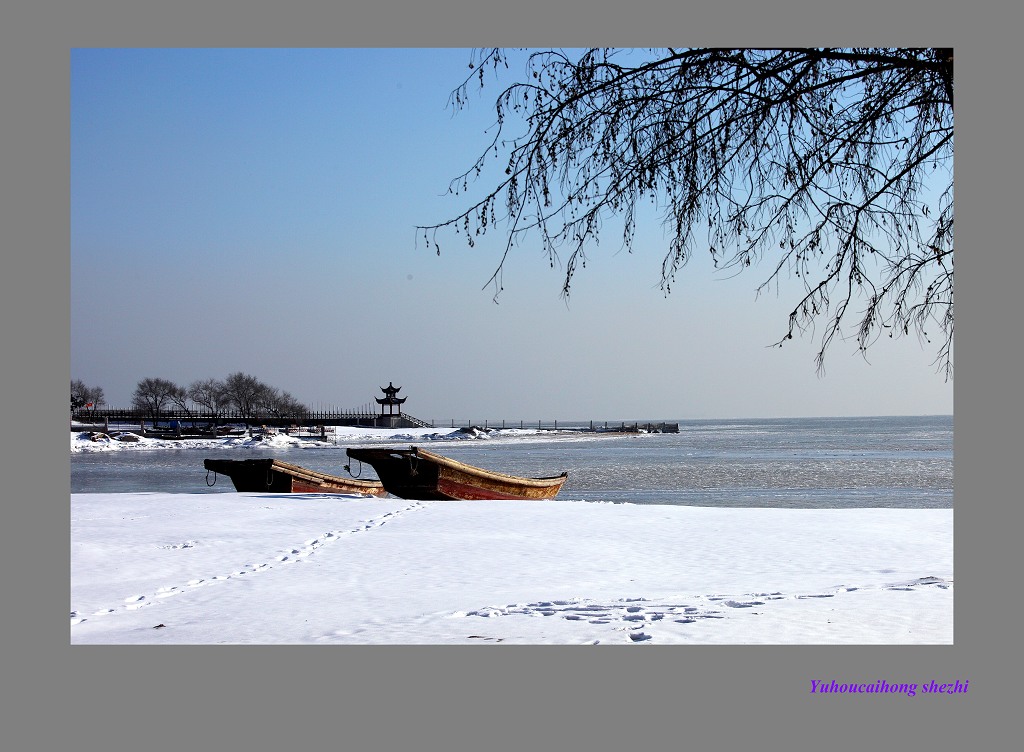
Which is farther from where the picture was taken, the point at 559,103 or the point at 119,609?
the point at 119,609

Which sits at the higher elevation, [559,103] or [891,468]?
[559,103]

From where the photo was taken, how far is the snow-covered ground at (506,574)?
20.5ft

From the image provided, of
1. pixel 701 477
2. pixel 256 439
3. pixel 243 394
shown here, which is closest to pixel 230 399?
pixel 243 394

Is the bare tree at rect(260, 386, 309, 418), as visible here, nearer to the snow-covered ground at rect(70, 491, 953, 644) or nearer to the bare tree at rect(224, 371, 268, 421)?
the bare tree at rect(224, 371, 268, 421)

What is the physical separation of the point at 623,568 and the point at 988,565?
4.96 m

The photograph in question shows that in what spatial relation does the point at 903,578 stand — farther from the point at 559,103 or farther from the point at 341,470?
the point at 341,470

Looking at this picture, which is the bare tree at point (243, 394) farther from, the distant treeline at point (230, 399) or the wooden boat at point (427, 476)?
the wooden boat at point (427, 476)

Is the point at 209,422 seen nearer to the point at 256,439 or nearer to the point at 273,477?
the point at 256,439

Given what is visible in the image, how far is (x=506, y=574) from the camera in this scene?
9.39m

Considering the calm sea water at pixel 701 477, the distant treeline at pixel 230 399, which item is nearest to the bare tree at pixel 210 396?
the distant treeline at pixel 230 399

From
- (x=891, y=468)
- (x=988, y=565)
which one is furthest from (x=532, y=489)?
(x=891, y=468)

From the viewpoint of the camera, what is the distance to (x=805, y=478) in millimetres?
31500

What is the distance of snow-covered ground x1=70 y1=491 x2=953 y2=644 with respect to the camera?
247 inches

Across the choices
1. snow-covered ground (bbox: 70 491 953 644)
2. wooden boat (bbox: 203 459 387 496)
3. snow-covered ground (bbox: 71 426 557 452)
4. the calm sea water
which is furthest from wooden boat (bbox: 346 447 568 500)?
snow-covered ground (bbox: 71 426 557 452)
